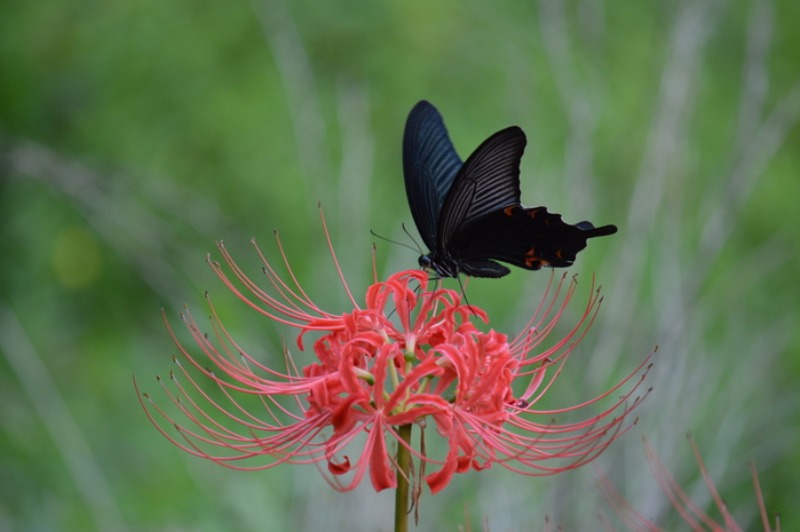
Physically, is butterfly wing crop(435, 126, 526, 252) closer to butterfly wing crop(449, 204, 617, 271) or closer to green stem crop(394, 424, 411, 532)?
butterfly wing crop(449, 204, 617, 271)

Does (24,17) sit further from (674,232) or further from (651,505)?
(651,505)

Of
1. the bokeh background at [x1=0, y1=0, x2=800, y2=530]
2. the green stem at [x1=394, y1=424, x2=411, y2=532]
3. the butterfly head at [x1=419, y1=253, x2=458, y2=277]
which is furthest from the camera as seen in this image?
the bokeh background at [x1=0, y1=0, x2=800, y2=530]

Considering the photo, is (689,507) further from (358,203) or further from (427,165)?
(358,203)

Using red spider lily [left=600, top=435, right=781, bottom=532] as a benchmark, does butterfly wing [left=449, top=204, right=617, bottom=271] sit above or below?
above

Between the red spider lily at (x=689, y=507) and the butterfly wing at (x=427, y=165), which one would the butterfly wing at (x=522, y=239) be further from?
the red spider lily at (x=689, y=507)

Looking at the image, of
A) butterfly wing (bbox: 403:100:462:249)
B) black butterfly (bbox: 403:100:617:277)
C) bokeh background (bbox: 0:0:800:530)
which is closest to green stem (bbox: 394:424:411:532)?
black butterfly (bbox: 403:100:617:277)

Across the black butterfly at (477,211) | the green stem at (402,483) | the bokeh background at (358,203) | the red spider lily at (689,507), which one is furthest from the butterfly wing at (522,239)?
the bokeh background at (358,203)
